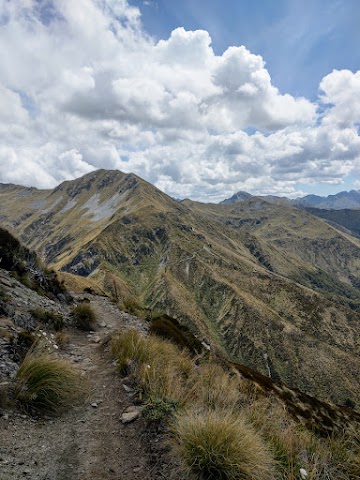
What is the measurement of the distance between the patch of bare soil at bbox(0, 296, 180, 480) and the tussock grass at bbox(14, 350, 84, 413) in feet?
1.14

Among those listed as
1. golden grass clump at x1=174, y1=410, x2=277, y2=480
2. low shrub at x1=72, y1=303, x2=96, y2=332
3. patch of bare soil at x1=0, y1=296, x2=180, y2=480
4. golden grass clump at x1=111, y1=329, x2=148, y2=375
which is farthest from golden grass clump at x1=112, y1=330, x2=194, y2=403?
low shrub at x1=72, y1=303, x2=96, y2=332

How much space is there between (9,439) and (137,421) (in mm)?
2756

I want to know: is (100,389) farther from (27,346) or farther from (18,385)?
(27,346)

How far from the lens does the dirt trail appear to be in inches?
227

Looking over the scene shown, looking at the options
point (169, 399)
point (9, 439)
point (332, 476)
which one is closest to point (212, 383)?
point (169, 399)

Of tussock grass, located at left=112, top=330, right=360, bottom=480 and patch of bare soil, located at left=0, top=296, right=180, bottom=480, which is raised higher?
tussock grass, located at left=112, top=330, right=360, bottom=480

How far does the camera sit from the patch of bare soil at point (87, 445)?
5781 millimetres

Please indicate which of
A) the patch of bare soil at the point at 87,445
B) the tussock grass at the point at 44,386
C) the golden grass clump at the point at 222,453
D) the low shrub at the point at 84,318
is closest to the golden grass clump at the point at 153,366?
the patch of bare soil at the point at 87,445

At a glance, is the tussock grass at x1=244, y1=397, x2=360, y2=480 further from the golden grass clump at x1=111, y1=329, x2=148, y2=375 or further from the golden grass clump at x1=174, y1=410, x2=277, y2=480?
the golden grass clump at x1=111, y1=329, x2=148, y2=375

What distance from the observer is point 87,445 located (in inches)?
265

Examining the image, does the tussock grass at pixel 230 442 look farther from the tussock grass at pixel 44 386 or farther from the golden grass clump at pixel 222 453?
the tussock grass at pixel 44 386

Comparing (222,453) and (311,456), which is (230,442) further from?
(311,456)

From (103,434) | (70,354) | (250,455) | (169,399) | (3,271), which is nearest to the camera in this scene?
(250,455)

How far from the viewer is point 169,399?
774cm
